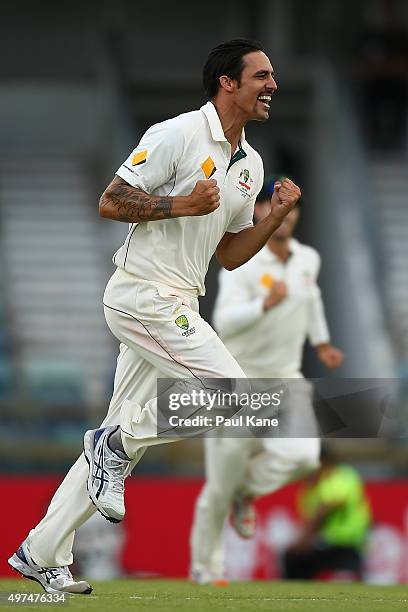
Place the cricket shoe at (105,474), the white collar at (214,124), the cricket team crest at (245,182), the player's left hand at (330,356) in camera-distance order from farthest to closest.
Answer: the player's left hand at (330,356)
the cricket team crest at (245,182)
the white collar at (214,124)
the cricket shoe at (105,474)

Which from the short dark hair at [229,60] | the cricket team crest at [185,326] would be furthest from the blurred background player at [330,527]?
the short dark hair at [229,60]

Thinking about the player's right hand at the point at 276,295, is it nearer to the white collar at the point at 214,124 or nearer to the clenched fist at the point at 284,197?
the clenched fist at the point at 284,197

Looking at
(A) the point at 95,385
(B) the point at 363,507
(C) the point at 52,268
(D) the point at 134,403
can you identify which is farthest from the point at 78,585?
(C) the point at 52,268

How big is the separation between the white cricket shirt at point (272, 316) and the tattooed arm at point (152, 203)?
2.77 metres

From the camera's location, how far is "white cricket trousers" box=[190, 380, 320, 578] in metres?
8.73

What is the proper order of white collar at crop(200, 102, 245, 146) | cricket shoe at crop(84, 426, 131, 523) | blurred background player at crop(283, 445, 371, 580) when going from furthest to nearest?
blurred background player at crop(283, 445, 371, 580) → white collar at crop(200, 102, 245, 146) → cricket shoe at crop(84, 426, 131, 523)

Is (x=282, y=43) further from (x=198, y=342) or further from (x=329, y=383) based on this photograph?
(x=198, y=342)

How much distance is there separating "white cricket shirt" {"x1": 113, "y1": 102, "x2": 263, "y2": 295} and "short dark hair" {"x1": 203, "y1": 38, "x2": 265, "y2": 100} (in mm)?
175

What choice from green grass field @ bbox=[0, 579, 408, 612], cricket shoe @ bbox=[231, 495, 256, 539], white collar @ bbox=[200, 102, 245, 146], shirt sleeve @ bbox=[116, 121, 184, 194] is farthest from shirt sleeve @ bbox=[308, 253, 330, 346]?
shirt sleeve @ bbox=[116, 121, 184, 194]

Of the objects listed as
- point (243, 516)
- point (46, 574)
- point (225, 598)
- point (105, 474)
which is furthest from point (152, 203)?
point (243, 516)

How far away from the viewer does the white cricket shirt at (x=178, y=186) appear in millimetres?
6023

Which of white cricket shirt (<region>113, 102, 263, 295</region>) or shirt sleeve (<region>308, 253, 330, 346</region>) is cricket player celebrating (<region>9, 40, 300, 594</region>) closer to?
white cricket shirt (<region>113, 102, 263, 295</region>)

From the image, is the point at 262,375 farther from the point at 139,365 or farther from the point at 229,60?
the point at 229,60

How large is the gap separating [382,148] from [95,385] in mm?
6337
